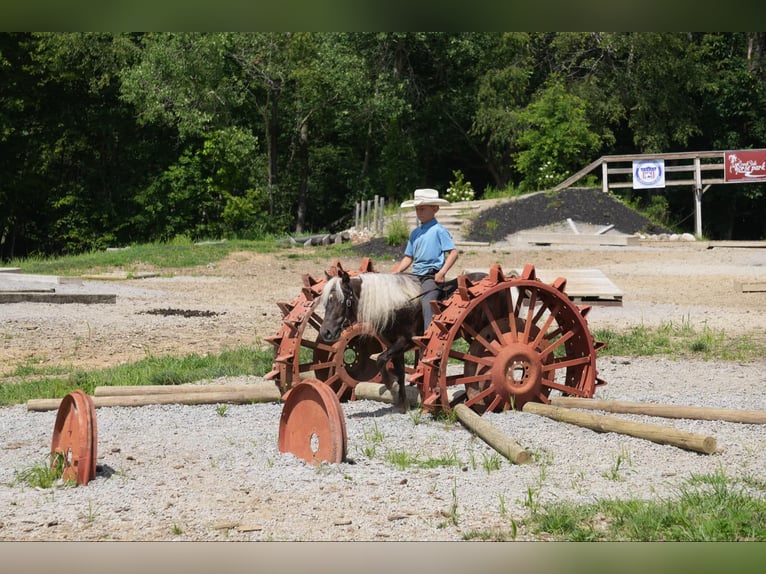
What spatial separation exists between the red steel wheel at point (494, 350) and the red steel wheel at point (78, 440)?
2.81 m

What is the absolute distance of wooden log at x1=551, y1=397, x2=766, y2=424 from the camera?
7852 mm

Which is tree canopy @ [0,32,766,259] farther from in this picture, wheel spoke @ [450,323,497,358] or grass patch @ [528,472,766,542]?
grass patch @ [528,472,766,542]

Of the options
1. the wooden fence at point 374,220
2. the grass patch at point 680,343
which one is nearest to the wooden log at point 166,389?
the grass patch at point 680,343

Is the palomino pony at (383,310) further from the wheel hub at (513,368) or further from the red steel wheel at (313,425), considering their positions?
the red steel wheel at (313,425)

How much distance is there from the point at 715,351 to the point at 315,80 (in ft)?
89.8

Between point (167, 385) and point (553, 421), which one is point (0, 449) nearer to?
point (167, 385)

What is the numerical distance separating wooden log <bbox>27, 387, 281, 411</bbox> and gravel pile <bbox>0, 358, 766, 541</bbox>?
0.25ft

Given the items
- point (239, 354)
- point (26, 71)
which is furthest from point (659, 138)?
point (239, 354)

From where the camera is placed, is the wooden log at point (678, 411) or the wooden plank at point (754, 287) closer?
the wooden log at point (678, 411)

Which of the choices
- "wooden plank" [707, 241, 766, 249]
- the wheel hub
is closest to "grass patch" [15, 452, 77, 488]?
the wheel hub

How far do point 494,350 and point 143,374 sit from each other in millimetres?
4129

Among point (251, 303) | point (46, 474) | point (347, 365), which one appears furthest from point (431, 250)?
point (251, 303)

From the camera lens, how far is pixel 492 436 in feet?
23.5

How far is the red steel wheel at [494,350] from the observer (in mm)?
8266
